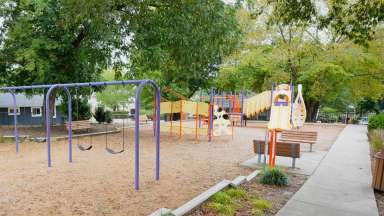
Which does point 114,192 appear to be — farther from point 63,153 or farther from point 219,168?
point 63,153

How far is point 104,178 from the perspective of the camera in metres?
6.70

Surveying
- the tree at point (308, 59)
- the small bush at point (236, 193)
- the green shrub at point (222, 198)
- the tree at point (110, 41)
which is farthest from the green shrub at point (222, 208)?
the tree at point (308, 59)

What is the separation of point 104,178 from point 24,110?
85.6 feet

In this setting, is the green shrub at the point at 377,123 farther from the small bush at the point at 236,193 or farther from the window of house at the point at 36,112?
the window of house at the point at 36,112

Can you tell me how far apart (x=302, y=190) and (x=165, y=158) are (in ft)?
14.9

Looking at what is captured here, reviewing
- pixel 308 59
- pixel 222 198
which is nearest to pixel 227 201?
pixel 222 198

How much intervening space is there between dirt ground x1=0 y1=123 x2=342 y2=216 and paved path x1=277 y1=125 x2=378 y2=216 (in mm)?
1765

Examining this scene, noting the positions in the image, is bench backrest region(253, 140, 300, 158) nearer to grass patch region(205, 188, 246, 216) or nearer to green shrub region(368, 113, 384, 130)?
grass patch region(205, 188, 246, 216)

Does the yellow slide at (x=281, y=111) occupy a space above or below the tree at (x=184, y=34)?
below

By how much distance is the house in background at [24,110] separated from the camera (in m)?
27.3

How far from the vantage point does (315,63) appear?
22172 millimetres

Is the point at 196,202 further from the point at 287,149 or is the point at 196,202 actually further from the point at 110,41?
the point at 110,41

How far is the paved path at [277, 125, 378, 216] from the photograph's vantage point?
469 cm

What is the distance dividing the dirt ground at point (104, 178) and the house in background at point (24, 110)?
18481 mm
